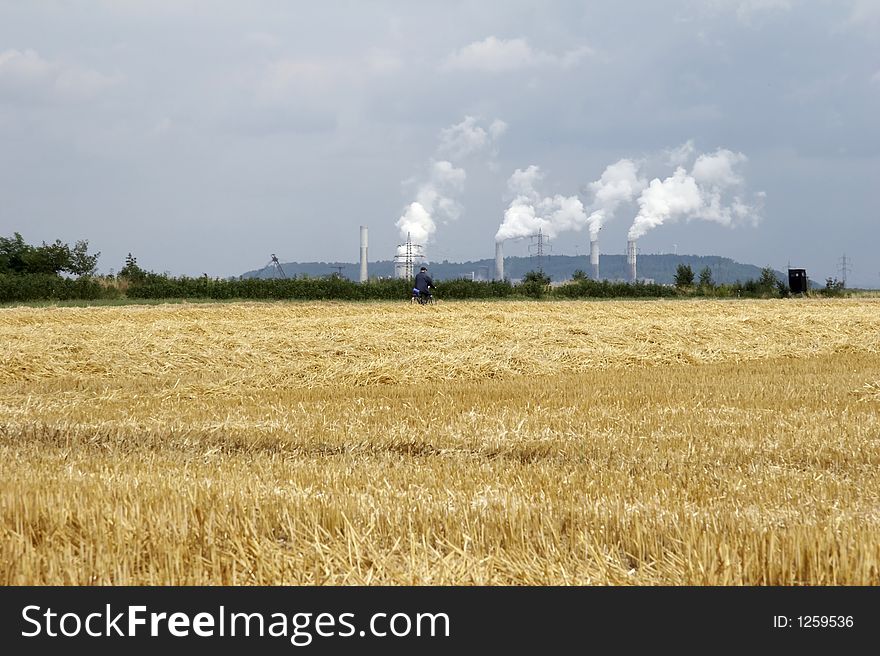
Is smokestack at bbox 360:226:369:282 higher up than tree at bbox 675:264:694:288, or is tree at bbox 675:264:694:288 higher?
smokestack at bbox 360:226:369:282

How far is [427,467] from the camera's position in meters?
6.54

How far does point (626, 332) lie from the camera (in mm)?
19500

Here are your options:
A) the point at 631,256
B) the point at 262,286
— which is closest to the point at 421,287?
the point at 262,286

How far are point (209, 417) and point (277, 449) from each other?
2248mm

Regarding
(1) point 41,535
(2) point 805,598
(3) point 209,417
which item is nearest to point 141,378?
(3) point 209,417

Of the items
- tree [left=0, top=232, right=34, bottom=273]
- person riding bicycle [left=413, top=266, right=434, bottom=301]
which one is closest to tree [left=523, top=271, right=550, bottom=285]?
person riding bicycle [left=413, top=266, right=434, bottom=301]

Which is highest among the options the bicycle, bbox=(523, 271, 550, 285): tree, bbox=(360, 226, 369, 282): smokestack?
bbox=(360, 226, 369, 282): smokestack

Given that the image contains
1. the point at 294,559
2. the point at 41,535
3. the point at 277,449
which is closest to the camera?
the point at 294,559

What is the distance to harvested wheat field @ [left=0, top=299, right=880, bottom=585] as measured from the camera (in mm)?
4145

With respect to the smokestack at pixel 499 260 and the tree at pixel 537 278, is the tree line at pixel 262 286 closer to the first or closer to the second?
→ the tree at pixel 537 278

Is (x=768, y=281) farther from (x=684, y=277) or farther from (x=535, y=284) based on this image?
(x=535, y=284)

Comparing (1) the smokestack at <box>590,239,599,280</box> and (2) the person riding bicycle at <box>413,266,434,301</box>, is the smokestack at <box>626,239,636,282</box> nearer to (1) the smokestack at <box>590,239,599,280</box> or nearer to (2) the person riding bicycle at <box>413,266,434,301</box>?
(1) the smokestack at <box>590,239,599,280</box>

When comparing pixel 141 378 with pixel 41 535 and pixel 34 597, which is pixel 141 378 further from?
pixel 34 597

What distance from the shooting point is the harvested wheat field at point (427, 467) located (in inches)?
163
